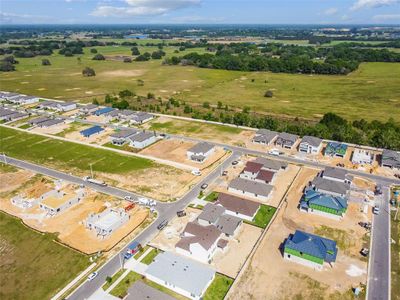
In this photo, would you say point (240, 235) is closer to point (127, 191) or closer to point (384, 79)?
point (127, 191)

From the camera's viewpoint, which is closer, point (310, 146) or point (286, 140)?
point (310, 146)

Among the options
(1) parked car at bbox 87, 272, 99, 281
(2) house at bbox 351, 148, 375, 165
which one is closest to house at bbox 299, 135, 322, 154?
(2) house at bbox 351, 148, 375, 165

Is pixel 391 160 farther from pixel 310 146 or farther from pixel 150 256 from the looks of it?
pixel 150 256

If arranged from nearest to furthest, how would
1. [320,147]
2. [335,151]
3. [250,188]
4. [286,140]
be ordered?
[250,188] → [335,151] → [320,147] → [286,140]

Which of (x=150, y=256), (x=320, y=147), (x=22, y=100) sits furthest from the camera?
(x=22, y=100)

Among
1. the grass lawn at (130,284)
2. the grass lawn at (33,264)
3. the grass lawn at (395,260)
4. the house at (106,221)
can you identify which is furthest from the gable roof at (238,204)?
the grass lawn at (33,264)

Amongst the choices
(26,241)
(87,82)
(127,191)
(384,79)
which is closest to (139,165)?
(127,191)

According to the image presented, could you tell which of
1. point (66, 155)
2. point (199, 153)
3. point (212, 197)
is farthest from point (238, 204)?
point (66, 155)
